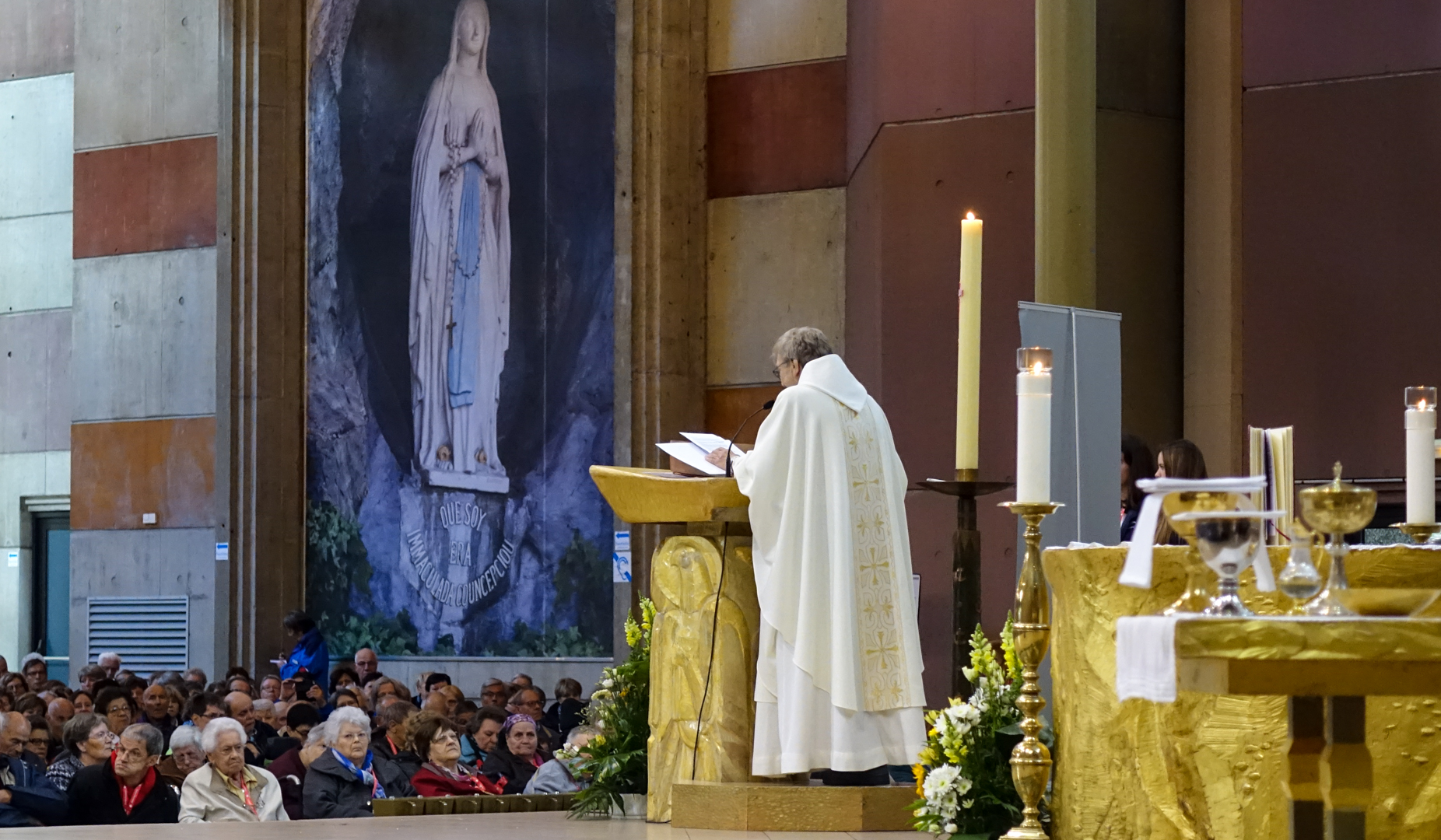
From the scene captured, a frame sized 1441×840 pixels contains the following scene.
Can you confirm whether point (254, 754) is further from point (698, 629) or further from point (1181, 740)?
point (1181, 740)

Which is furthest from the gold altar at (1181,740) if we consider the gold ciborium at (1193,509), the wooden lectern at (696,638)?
the wooden lectern at (696,638)

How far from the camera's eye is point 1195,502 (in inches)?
95.3

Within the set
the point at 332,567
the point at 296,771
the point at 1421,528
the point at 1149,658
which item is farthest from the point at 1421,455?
the point at 332,567

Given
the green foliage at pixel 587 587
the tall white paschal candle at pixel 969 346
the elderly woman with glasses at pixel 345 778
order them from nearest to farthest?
the tall white paschal candle at pixel 969 346, the elderly woman with glasses at pixel 345 778, the green foliage at pixel 587 587

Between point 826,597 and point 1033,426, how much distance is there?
1.81m

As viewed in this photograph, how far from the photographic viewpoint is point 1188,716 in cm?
359

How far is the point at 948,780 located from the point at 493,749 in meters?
4.61

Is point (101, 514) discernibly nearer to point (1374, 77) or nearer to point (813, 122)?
point (813, 122)

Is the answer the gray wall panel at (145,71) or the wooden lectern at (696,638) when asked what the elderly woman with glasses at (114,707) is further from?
the gray wall panel at (145,71)

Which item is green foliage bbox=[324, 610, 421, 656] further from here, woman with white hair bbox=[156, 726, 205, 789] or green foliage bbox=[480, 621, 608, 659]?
woman with white hair bbox=[156, 726, 205, 789]

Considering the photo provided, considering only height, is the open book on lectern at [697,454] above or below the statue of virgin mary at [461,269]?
below

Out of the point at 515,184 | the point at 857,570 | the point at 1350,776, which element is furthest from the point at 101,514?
the point at 1350,776

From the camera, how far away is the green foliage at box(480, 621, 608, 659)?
39.9 ft

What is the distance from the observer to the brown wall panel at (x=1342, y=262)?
8445 mm
